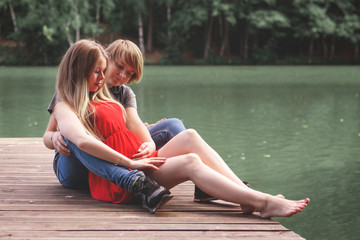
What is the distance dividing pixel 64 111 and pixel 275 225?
4.63ft

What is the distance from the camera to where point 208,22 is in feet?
133

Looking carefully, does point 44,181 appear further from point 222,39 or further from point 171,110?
point 222,39

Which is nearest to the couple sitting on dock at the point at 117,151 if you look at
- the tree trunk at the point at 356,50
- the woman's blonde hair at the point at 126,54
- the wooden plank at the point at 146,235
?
the woman's blonde hair at the point at 126,54

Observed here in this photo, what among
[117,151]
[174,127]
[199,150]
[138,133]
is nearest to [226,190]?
[199,150]

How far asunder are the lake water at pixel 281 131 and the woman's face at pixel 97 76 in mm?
→ 2036

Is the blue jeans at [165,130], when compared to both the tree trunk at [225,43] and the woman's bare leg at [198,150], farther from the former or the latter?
the tree trunk at [225,43]

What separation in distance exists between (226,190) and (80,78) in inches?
43.8

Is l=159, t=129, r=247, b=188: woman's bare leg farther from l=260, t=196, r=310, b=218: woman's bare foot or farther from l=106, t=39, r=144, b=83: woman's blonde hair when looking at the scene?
l=106, t=39, r=144, b=83: woman's blonde hair

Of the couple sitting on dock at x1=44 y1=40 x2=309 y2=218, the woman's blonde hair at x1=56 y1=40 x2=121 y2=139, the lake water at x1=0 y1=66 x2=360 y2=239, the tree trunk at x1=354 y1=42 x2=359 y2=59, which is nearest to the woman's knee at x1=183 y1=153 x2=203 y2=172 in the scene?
the couple sitting on dock at x1=44 y1=40 x2=309 y2=218

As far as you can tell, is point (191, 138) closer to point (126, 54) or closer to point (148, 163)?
point (148, 163)

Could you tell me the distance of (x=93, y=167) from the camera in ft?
9.87

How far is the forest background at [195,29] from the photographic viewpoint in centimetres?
3381

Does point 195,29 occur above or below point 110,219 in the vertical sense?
below

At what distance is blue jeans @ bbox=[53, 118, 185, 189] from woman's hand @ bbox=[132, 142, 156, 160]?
233 mm
